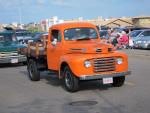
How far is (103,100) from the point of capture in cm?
1036

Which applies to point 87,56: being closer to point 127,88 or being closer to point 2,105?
point 127,88

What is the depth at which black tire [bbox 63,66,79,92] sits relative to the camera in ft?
37.8

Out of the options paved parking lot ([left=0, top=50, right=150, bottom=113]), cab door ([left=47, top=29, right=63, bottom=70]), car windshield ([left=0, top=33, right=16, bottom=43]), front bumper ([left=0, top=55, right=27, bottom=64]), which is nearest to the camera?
paved parking lot ([left=0, top=50, right=150, bottom=113])

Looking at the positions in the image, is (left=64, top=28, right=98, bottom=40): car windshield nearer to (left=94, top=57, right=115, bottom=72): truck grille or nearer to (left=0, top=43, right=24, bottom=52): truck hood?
(left=94, top=57, right=115, bottom=72): truck grille

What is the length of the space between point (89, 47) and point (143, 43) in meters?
21.1

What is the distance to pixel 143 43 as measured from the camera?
32.2 m

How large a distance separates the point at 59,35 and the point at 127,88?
9.16 ft

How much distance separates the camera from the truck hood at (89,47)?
11688 millimetres

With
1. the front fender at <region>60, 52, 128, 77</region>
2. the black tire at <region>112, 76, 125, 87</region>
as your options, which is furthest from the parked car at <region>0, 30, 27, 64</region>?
the front fender at <region>60, 52, 128, 77</region>

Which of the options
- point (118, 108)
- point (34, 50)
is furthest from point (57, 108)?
point (34, 50)

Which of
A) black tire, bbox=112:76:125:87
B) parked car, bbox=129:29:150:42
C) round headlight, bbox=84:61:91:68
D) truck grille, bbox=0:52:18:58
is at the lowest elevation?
black tire, bbox=112:76:125:87

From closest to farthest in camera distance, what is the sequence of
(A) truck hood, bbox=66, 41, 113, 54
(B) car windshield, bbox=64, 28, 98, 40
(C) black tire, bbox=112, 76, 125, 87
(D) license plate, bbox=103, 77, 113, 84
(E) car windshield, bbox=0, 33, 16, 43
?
(D) license plate, bbox=103, 77, 113, 84 → (A) truck hood, bbox=66, 41, 113, 54 → (C) black tire, bbox=112, 76, 125, 87 → (B) car windshield, bbox=64, 28, 98, 40 → (E) car windshield, bbox=0, 33, 16, 43

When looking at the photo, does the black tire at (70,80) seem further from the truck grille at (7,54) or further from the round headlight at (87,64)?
the truck grille at (7,54)

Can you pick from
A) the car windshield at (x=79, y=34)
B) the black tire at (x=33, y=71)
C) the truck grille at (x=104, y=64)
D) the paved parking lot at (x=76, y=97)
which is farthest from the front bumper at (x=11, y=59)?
the truck grille at (x=104, y=64)
